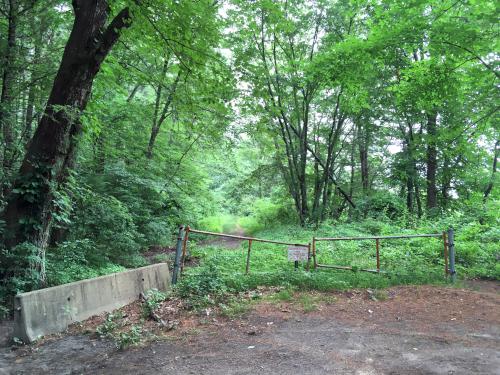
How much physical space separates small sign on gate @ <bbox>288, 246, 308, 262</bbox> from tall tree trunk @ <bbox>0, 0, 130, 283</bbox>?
16.3 feet

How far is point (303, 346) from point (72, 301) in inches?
138

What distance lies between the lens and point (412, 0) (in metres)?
9.03

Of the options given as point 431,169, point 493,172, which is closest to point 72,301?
point 431,169

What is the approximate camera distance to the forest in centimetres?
656

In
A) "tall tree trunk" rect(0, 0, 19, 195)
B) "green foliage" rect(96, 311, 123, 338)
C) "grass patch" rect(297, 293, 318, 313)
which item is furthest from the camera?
"tall tree trunk" rect(0, 0, 19, 195)

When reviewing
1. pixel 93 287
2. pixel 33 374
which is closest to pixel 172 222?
pixel 93 287

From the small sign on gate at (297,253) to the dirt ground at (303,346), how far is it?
1938mm

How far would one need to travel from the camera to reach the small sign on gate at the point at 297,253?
27.4ft

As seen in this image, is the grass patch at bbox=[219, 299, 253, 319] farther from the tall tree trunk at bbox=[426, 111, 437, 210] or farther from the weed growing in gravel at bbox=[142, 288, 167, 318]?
the tall tree trunk at bbox=[426, 111, 437, 210]

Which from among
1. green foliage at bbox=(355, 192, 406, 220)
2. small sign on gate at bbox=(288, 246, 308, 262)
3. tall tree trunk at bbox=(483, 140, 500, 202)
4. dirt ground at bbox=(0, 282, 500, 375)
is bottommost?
dirt ground at bbox=(0, 282, 500, 375)

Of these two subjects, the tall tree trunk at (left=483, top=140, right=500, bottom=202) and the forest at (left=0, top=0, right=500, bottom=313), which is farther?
the tall tree trunk at (left=483, top=140, right=500, bottom=202)

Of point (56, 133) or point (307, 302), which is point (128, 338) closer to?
point (307, 302)

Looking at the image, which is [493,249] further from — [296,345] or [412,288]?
[296,345]

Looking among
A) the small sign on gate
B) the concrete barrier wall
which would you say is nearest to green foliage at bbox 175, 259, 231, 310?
the concrete barrier wall
